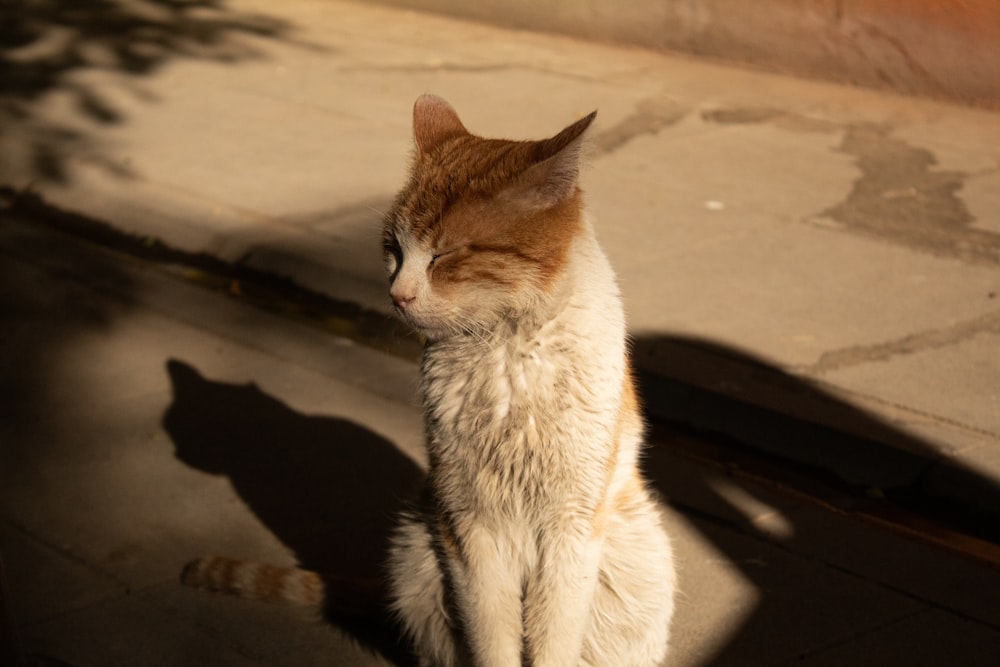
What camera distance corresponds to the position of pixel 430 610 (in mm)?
3584

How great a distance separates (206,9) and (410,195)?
10.7 metres

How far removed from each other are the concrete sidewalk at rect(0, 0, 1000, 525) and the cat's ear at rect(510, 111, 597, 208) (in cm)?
12

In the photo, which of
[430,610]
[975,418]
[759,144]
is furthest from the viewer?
[759,144]

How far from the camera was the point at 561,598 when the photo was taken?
330 centimetres

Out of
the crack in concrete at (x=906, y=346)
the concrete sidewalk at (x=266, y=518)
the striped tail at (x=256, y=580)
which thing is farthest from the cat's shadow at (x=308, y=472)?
the crack in concrete at (x=906, y=346)

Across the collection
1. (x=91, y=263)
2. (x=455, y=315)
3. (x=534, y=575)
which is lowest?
(x=91, y=263)

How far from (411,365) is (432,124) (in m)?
Answer: 2.61

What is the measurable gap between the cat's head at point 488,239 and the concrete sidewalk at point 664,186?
0.19 m

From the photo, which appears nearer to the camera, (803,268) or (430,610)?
(430,610)

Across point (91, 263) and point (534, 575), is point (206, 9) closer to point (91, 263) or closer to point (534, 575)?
point (91, 263)

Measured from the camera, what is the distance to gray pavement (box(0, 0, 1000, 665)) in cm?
416

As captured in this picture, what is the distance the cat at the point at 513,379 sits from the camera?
313 cm

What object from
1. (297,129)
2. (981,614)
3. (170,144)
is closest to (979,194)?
(981,614)

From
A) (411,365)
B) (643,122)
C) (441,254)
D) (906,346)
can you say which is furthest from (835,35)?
(441,254)
